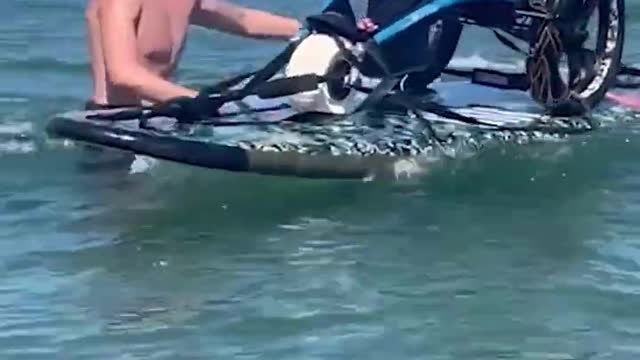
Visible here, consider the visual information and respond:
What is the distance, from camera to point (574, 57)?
317 inches

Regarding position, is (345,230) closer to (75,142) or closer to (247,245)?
(247,245)

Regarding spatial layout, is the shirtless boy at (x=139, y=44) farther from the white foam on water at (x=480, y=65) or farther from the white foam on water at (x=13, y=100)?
the white foam on water at (x=13, y=100)

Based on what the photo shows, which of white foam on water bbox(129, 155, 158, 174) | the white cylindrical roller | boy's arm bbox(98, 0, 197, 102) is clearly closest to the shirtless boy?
boy's arm bbox(98, 0, 197, 102)

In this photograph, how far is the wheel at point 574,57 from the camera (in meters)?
7.84

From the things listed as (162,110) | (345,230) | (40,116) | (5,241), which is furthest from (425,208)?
(40,116)

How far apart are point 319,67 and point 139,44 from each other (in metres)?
0.70

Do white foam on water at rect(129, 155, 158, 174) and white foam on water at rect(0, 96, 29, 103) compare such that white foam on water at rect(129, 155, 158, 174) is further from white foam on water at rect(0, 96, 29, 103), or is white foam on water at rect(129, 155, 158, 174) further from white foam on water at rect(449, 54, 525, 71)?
white foam on water at rect(0, 96, 29, 103)

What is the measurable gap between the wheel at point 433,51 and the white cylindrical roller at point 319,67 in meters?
0.52

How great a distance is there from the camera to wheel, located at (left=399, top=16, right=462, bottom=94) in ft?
26.3

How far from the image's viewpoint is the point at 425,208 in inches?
289

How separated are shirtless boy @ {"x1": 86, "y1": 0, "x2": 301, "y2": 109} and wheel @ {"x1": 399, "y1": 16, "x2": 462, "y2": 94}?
0.56 m

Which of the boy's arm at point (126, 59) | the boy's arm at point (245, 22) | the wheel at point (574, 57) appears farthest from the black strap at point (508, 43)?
the boy's arm at point (126, 59)

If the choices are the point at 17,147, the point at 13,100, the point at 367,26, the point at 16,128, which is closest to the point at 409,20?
the point at 367,26

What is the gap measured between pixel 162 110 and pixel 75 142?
0.41 metres
